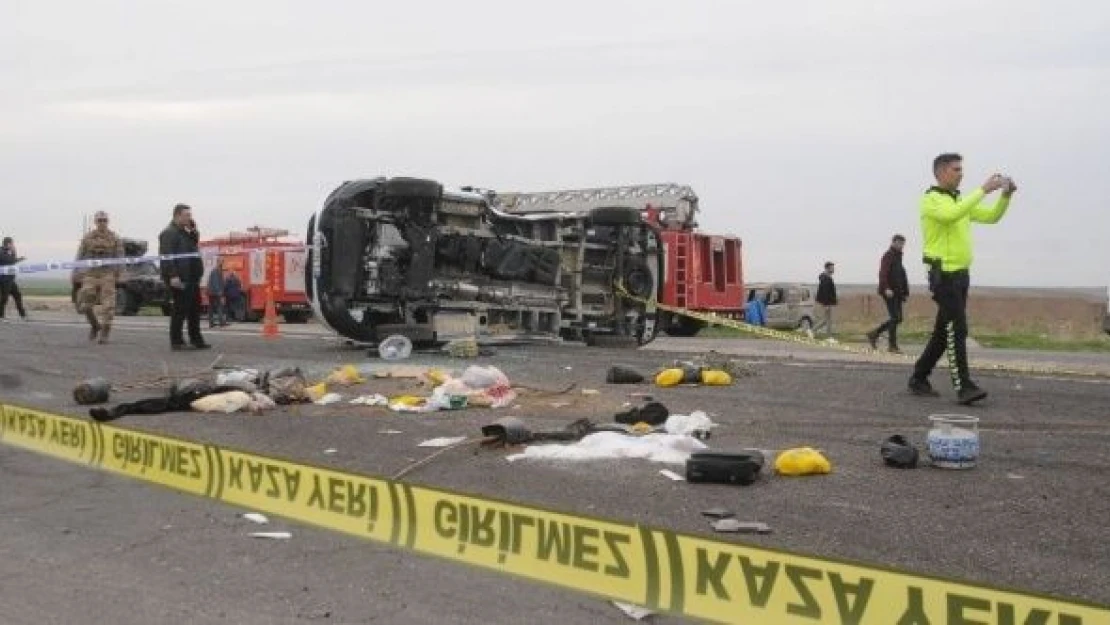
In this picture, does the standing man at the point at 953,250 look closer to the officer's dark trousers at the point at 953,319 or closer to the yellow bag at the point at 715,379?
the officer's dark trousers at the point at 953,319

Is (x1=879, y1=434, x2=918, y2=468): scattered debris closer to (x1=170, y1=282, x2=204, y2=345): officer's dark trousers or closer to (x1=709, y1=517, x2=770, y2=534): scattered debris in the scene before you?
(x1=709, y1=517, x2=770, y2=534): scattered debris

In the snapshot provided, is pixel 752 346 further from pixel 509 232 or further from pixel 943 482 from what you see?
pixel 943 482

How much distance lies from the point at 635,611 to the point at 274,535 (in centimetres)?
199

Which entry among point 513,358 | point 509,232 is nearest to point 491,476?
point 513,358

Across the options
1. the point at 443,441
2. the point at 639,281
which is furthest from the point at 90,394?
the point at 639,281

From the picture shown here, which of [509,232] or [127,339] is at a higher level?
[509,232]

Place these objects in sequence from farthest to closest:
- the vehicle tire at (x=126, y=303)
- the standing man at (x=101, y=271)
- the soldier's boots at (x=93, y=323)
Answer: the vehicle tire at (x=126, y=303), the soldier's boots at (x=93, y=323), the standing man at (x=101, y=271)

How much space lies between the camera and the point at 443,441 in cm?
751

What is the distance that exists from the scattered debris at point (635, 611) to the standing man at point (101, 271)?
13.0 meters

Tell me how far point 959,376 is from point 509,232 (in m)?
7.46

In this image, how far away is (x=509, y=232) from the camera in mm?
15242

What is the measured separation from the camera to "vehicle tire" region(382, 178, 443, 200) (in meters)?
13.6

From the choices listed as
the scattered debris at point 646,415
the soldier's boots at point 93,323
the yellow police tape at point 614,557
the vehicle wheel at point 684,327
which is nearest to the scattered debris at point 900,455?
the scattered debris at point 646,415

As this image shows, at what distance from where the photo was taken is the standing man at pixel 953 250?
8.85 meters
